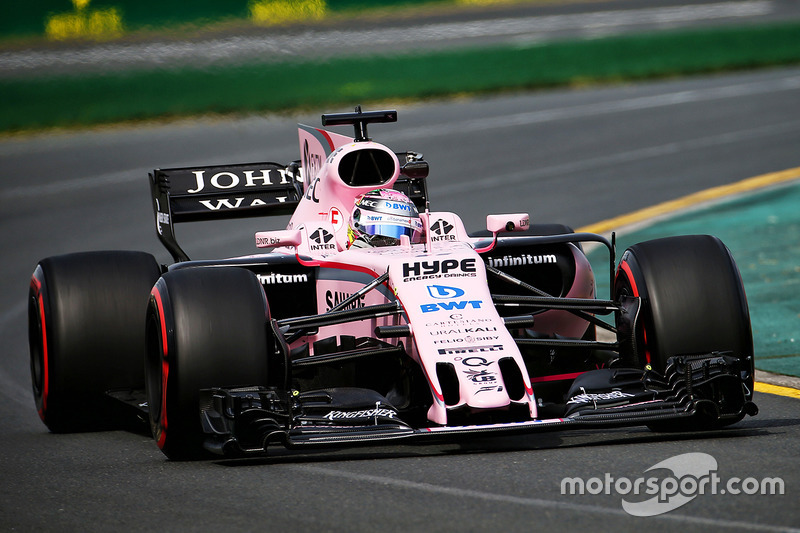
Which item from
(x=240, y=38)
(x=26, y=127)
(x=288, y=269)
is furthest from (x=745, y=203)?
(x=26, y=127)

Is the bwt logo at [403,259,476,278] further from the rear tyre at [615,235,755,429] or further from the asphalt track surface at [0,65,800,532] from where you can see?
the rear tyre at [615,235,755,429]

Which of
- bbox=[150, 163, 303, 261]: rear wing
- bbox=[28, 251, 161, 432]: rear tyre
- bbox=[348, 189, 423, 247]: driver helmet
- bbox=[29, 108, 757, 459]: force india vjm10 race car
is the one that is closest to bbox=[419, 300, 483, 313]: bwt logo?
bbox=[29, 108, 757, 459]: force india vjm10 race car

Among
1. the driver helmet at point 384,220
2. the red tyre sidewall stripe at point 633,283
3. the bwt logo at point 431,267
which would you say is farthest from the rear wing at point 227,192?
the bwt logo at point 431,267

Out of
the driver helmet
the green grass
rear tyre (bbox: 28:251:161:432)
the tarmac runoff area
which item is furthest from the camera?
the green grass

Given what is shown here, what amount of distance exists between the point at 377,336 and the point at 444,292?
45 centimetres

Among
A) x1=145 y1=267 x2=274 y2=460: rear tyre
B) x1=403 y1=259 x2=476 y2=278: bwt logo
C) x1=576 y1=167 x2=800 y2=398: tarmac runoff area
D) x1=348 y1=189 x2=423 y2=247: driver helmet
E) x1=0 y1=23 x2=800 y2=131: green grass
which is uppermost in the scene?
x1=0 y1=23 x2=800 y2=131: green grass

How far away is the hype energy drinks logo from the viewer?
212 inches

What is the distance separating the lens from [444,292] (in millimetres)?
7078

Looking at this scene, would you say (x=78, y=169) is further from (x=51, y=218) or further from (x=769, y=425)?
(x=769, y=425)

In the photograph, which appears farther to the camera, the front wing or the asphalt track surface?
the front wing

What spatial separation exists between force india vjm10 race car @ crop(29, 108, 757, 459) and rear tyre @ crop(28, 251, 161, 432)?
1cm

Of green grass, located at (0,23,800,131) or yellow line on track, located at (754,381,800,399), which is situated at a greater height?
green grass, located at (0,23,800,131)

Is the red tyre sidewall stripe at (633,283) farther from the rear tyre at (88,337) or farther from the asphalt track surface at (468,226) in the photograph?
the rear tyre at (88,337)

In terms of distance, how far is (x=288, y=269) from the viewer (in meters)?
8.43
